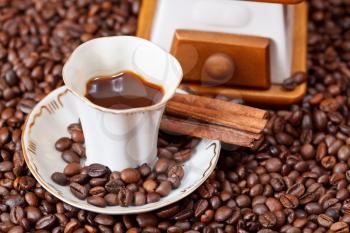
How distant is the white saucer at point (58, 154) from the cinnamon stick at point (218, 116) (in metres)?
0.07

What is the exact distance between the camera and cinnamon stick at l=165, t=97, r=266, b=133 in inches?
69.3

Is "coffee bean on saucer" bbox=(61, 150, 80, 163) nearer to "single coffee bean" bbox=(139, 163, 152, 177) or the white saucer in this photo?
the white saucer

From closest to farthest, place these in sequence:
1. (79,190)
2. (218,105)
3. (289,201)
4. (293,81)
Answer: (79,190)
(289,201)
(218,105)
(293,81)

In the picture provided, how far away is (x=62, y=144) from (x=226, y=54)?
568 mm

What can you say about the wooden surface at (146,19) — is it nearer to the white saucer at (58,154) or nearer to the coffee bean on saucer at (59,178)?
the white saucer at (58,154)

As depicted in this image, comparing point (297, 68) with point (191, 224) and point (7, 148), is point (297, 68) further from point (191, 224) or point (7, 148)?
point (7, 148)

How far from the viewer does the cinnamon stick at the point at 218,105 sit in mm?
1798

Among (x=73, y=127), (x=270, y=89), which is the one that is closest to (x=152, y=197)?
(x=73, y=127)

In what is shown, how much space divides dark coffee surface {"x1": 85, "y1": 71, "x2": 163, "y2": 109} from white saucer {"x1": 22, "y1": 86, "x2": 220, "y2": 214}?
0.19 m

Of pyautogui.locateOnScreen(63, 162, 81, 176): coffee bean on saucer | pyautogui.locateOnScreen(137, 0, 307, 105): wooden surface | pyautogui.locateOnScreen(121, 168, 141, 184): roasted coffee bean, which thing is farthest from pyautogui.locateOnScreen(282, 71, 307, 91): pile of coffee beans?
pyautogui.locateOnScreen(63, 162, 81, 176): coffee bean on saucer

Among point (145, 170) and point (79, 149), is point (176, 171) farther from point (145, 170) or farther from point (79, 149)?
point (79, 149)

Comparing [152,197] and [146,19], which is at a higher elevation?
[146,19]

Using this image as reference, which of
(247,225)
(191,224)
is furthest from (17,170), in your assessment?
(247,225)

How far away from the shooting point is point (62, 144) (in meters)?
1.75
